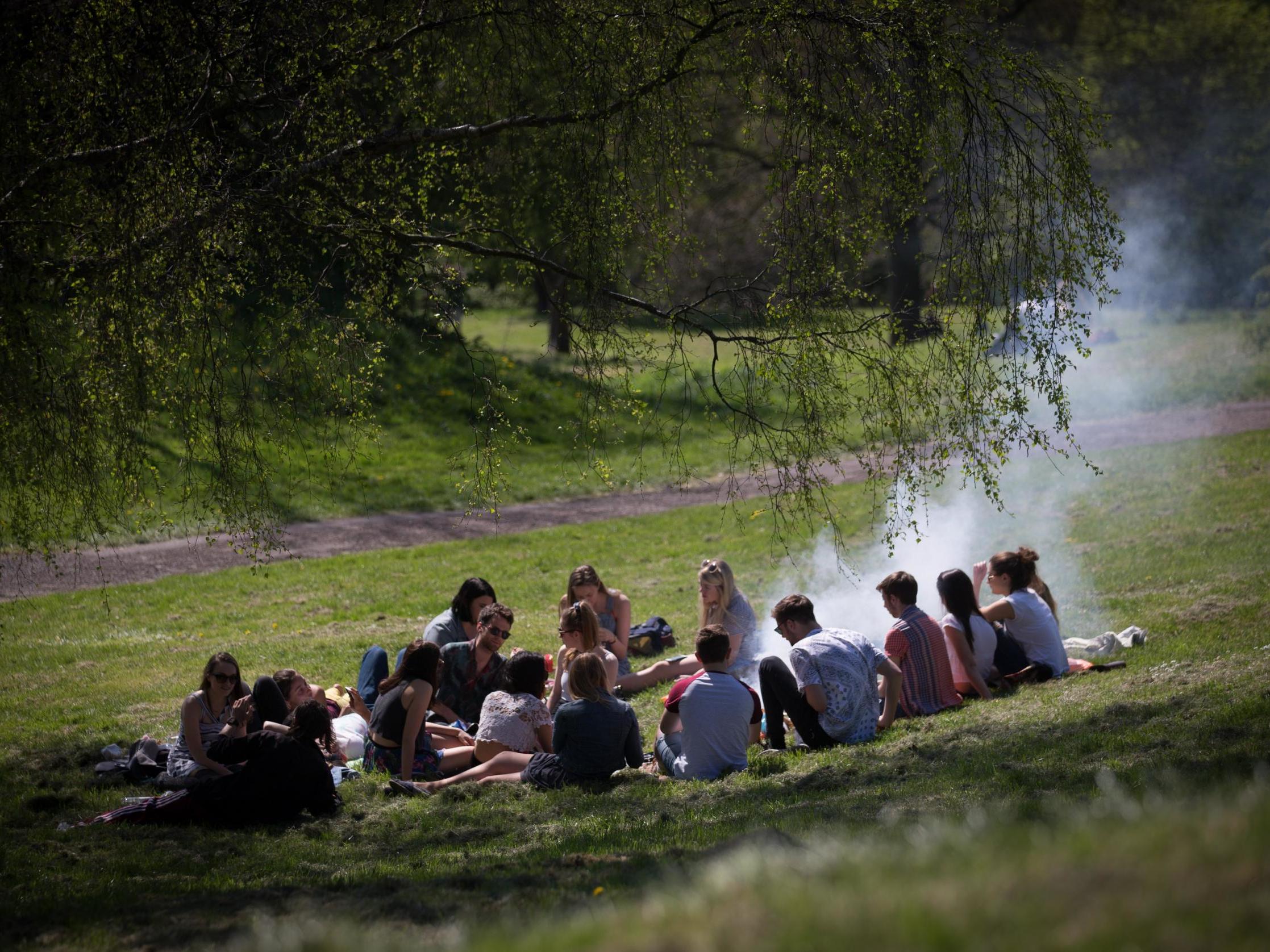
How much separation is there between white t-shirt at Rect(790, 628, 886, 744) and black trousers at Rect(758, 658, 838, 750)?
0.16ft

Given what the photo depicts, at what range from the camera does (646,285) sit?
8852 mm

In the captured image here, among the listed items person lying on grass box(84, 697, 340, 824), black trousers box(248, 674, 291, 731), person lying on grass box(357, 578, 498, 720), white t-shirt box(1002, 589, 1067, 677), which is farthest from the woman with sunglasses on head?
white t-shirt box(1002, 589, 1067, 677)

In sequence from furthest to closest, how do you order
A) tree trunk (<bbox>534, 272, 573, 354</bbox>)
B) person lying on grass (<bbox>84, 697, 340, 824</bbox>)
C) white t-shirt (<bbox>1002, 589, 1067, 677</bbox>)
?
1. white t-shirt (<bbox>1002, 589, 1067, 677</bbox>)
2. tree trunk (<bbox>534, 272, 573, 354</bbox>)
3. person lying on grass (<bbox>84, 697, 340, 824</bbox>)

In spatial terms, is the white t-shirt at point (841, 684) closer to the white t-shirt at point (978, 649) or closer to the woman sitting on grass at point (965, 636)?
the woman sitting on grass at point (965, 636)

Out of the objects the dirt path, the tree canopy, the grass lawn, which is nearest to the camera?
the grass lawn

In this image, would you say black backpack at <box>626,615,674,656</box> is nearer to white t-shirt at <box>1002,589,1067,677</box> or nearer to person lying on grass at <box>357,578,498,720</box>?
person lying on grass at <box>357,578,498,720</box>

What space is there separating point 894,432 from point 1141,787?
8.78 ft

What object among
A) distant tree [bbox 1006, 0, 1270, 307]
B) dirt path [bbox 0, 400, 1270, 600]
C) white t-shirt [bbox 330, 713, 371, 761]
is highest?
distant tree [bbox 1006, 0, 1270, 307]

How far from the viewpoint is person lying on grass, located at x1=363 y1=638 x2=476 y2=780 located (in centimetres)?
836

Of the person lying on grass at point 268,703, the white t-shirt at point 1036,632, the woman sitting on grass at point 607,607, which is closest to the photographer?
the person lying on grass at point 268,703

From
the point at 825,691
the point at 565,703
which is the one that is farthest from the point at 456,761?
the point at 825,691

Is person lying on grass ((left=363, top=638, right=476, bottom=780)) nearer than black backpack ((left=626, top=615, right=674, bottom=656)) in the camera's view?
Yes

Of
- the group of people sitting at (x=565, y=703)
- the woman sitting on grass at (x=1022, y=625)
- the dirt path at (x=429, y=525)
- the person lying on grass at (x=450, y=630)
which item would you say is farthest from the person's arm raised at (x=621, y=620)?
the woman sitting on grass at (x=1022, y=625)

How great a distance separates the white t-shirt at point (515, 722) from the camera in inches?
329
